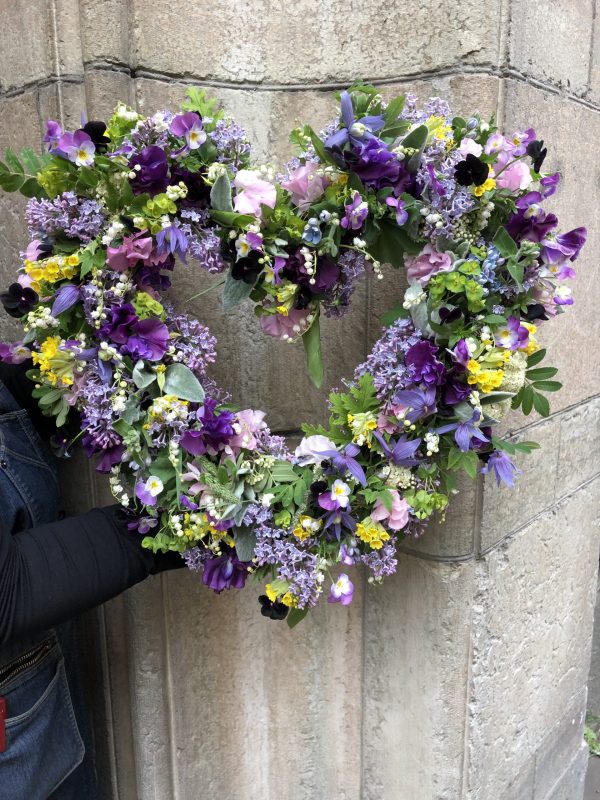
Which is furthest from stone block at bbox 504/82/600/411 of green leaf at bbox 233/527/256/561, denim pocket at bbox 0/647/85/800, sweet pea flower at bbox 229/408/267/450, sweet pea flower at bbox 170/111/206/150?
denim pocket at bbox 0/647/85/800

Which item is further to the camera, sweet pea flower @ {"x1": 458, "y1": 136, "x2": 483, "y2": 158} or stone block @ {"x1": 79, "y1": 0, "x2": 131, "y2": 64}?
stone block @ {"x1": 79, "y1": 0, "x2": 131, "y2": 64}

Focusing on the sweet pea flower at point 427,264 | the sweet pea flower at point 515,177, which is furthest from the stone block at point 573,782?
the sweet pea flower at point 515,177

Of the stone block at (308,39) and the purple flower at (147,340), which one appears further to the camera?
the stone block at (308,39)

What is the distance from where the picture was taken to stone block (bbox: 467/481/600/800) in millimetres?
1614

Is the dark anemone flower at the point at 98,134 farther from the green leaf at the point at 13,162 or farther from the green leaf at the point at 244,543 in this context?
the green leaf at the point at 244,543

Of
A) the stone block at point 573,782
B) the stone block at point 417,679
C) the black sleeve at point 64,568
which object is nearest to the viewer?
the black sleeve at point 64,568

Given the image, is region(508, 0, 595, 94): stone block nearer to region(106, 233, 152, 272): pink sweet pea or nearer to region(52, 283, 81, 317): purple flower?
region(106, 233, 152, 272): pink sweet pea

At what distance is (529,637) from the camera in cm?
178

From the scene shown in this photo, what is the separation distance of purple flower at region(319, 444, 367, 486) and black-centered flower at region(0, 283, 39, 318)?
1.90ft

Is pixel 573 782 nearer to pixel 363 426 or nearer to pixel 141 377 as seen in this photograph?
pixel 363 426

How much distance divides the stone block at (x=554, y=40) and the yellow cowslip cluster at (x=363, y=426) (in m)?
0.78

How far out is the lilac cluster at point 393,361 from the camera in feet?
3.69

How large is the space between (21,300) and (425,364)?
71cm

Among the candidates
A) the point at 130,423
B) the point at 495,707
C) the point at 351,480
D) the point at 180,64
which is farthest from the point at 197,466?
the point at 495,707
